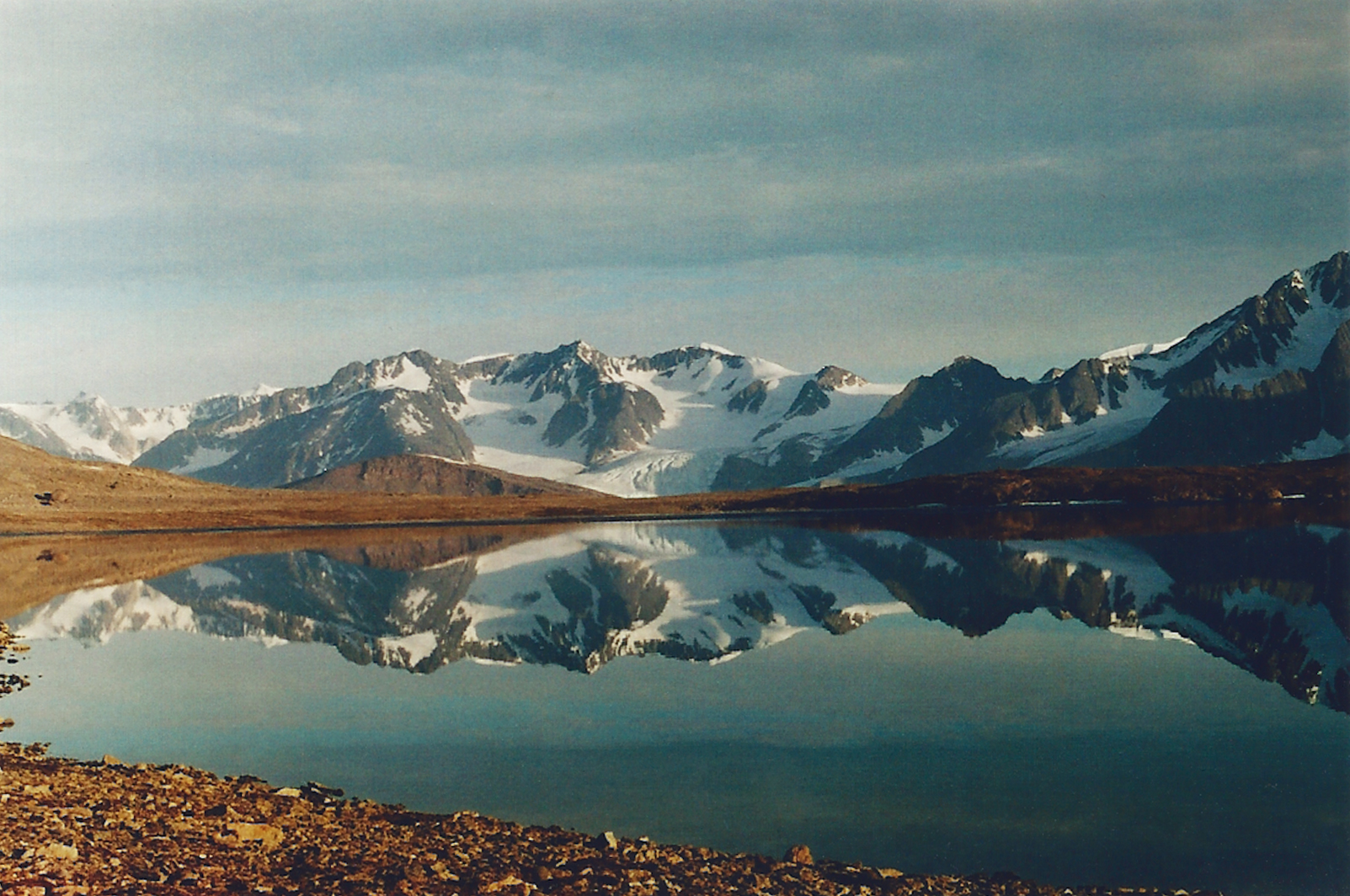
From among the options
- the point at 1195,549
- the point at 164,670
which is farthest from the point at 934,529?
the point at 164,670

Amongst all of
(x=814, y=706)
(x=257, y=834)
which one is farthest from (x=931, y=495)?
(x=257, y=834)

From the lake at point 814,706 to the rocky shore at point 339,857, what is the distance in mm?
1757

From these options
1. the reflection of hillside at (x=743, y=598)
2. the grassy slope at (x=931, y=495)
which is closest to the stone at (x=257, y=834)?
the reflection of hillside at (x=743, y=598)

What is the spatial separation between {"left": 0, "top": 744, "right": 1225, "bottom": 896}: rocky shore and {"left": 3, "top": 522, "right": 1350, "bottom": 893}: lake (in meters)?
1.76

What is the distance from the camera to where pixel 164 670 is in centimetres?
4569

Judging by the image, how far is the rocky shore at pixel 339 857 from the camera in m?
16.7

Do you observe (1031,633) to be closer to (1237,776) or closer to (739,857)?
(1237,776)

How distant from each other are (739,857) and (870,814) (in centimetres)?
402

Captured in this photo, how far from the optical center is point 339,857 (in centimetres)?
1852

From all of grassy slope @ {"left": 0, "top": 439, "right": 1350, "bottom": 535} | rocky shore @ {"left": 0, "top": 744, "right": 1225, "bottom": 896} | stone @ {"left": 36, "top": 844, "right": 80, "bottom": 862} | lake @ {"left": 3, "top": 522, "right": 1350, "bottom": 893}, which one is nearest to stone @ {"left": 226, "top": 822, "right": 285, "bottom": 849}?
rocky shore @ {"left": 0, "top": 744, "right": 1225, "bottom": 896}

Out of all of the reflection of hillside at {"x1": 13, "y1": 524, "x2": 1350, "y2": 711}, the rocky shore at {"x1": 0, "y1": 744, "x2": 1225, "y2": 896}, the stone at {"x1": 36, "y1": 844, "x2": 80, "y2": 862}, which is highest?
the reflection of hillside at {"x1": 13, "y1": 524, "x2": 1350, "y2": 711}

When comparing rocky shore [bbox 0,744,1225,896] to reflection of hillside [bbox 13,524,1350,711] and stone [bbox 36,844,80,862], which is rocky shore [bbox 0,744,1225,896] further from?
reflection of hillside [bbox 13,524,1350,711]

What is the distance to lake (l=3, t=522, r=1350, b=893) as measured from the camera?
2134cm

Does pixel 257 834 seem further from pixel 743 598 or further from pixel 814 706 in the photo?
pixel 743 598
